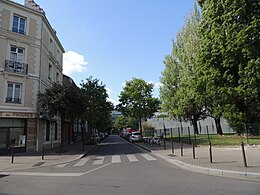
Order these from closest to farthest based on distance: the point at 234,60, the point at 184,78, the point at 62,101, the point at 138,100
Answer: the point at 62,101 → the point at 234,60 → the point at 184,78 → the point at 138,100

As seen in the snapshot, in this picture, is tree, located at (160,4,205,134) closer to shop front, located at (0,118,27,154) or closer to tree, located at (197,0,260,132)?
tree, located at (197,0,260,132)

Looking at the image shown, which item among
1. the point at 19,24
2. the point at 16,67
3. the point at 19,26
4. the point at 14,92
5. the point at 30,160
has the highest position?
the point at 19,24

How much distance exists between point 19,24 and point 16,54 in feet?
9.55

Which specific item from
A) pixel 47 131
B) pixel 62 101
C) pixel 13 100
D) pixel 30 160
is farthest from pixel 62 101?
pixel 47 131

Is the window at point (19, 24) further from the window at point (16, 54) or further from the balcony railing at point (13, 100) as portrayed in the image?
the balcony railing at point (13, 100)

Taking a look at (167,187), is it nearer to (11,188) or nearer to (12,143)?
(11,188)

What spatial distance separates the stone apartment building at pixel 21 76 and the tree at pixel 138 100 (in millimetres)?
17381

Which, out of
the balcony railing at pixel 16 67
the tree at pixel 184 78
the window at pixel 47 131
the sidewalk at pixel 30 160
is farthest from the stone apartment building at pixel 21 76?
the tree at pixel 184 78

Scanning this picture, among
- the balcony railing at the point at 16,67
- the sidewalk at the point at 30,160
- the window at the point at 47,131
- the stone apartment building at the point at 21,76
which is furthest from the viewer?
the window at the point at 47,131

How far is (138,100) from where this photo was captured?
3656 cm

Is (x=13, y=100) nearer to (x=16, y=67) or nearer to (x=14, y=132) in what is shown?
(x=14, y=132)

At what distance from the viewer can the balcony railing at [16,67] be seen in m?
18.7

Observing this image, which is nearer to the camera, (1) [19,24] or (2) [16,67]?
(2) [16,67]

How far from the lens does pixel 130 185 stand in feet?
23.3
